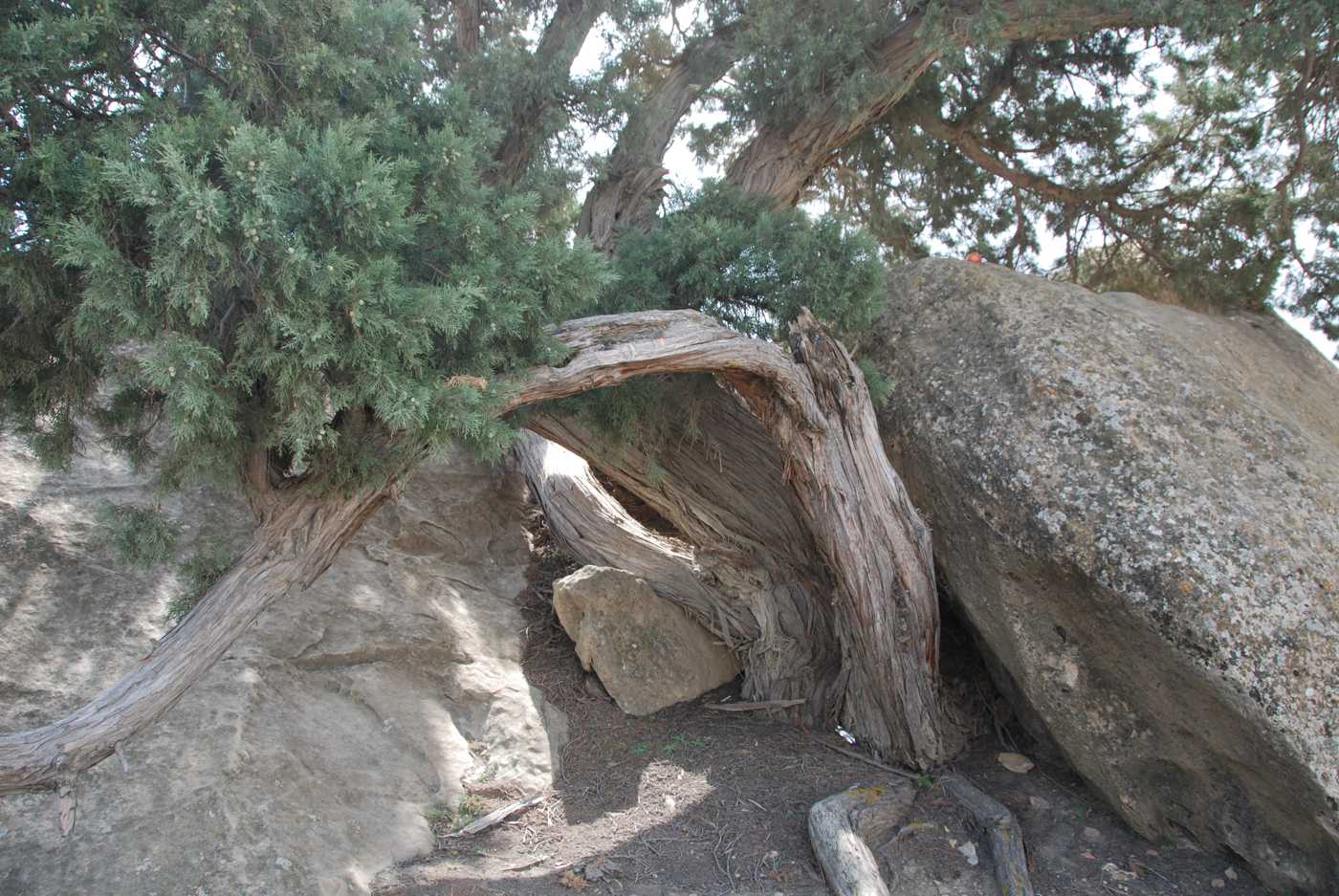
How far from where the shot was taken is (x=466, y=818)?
15.5 feet

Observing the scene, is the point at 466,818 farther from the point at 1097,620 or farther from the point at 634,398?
Answer: the point at 1097,620

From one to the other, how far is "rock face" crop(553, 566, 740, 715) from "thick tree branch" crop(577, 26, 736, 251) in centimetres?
235

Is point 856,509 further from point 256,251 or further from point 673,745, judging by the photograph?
point 256,251

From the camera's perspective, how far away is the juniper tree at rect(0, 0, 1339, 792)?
3.09 metres

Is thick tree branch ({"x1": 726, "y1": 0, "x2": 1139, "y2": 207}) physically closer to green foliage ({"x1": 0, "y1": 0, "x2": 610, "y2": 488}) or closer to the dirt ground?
green foliage ({"x1": 0, "y1": 0, "x2": 610, "y2": 488})

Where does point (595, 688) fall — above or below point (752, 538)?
below

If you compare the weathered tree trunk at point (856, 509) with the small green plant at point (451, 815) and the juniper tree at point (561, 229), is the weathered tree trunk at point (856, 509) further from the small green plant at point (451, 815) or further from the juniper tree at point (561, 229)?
the small green plant at point (451, 815)

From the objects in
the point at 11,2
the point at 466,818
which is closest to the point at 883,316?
the point at 466,818

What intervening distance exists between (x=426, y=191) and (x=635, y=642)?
11.2ft

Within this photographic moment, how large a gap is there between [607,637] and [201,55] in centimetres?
396

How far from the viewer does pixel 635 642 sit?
20.0 feet

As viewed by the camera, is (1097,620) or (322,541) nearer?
(322,541)

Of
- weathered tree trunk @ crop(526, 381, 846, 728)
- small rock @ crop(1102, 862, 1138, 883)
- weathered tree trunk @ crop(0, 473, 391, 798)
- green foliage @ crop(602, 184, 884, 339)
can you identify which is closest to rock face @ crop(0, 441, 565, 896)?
weathered tree trunk @ crop(0, 473, 391, 798)

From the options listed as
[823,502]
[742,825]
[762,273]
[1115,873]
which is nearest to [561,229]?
[762,273]
